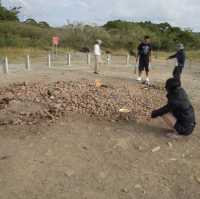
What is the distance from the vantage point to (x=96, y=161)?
512cm

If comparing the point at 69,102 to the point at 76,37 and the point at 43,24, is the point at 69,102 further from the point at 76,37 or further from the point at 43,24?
the point at 43,24

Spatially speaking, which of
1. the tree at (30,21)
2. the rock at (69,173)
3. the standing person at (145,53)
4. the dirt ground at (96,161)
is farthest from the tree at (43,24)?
the rock at (69,173)

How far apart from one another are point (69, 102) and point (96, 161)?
2491mm

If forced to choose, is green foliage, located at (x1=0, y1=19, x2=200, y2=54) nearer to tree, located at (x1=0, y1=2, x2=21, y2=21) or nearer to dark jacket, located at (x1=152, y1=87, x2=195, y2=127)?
tree, located at (x1=0, y1=2, x2=21, y2=21)

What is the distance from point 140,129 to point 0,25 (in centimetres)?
3995

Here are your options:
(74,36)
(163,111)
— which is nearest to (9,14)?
(74,36)

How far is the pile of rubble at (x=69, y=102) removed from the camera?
6.82 metres

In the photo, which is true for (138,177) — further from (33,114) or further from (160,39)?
(160,39)

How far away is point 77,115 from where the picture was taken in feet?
22.8

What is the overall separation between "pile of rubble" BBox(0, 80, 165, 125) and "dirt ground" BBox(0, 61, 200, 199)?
286 millimetres

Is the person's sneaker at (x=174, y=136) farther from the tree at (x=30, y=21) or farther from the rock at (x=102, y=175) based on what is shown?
the tree at (x=30, y=21)

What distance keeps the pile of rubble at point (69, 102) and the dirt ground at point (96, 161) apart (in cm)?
29

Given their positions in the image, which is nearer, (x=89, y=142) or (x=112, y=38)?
(x=89, y=142)

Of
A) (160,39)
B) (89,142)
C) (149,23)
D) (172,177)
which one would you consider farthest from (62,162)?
(149,23)
